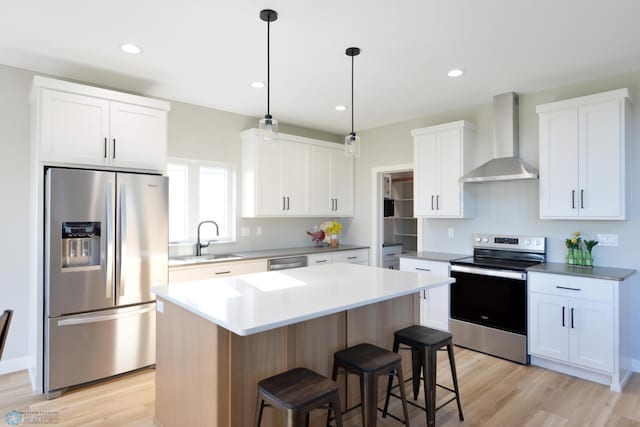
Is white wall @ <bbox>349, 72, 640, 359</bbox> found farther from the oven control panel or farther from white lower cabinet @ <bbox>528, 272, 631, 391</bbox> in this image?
white lower cabinet @ <bbox>528, 272, 631, 391</bbox>

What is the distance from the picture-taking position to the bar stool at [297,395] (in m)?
1.65

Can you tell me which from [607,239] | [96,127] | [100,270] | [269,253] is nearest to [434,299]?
[607,239]

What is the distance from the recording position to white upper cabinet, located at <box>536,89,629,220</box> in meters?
3.12

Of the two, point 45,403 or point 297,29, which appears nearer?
point 297,29

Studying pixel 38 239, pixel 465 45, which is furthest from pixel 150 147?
pixel 465 45

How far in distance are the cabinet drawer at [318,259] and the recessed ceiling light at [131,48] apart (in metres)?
2.79

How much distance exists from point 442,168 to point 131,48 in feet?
10.6

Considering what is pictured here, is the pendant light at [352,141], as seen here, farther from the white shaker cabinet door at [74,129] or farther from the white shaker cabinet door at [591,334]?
the white shaker cabinet door at [591,334]

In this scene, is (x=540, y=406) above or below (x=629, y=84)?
below

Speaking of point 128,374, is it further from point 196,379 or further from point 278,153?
point 278,153

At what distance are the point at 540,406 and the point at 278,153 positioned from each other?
3.59 metres

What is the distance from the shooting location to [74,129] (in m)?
2.99

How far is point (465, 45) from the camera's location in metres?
2.75

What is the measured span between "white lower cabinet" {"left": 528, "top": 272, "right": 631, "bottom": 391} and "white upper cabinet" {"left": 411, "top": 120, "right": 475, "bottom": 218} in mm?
1158
